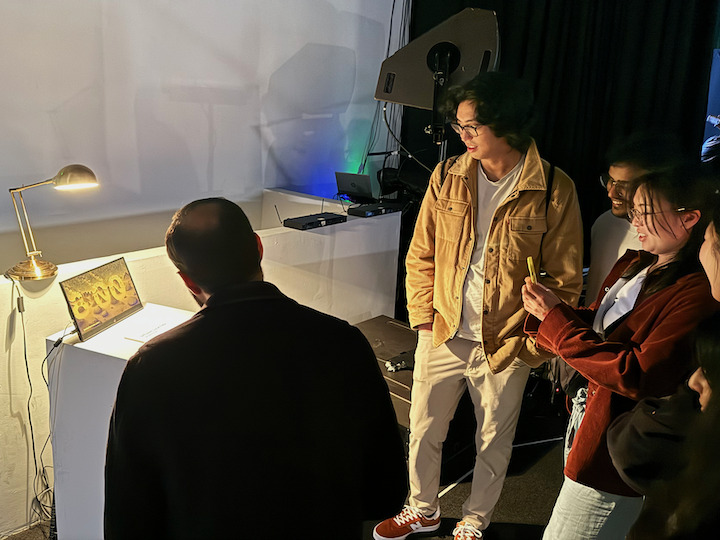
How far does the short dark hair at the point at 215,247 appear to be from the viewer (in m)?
0.97

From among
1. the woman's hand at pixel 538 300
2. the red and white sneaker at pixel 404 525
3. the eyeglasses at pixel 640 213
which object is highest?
the eyeglasses at pixel 640 213

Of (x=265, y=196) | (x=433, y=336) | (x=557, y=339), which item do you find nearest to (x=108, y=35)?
(x=265, y=196)

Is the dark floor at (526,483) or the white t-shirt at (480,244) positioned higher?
the white t-shirt at (480,244)

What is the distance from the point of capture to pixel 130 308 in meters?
2.03

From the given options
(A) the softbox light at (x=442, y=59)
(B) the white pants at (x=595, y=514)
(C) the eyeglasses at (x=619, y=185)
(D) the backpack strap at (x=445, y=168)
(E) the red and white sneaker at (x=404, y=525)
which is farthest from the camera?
(A) the softbox light at (x=442, y=59)

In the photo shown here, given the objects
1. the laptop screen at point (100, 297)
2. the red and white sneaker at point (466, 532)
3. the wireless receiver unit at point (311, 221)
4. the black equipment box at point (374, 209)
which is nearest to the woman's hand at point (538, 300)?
the red and white sneaker at point (466, 532)

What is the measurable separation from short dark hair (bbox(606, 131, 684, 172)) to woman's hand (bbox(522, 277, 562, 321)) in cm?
36

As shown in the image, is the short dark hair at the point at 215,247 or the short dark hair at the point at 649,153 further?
the short dark hair at the point at 649,153

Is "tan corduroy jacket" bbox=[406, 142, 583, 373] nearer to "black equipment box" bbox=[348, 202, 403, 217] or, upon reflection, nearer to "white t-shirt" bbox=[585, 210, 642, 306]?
"white t-shirt" bbox=[585, 210, 642, 306]

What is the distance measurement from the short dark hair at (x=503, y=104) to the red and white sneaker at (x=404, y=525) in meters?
1.31

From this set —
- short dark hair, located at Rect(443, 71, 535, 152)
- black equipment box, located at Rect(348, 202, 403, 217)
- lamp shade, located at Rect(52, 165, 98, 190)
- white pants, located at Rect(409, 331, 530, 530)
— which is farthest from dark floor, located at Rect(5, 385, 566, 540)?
short dark hair, located at Rect(443, 71, 535, 152)

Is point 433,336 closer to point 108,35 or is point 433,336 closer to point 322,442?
point 322,442

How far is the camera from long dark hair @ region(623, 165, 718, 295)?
127cm

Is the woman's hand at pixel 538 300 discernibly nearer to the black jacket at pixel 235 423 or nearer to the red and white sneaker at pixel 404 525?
the black jacket at pixel 235 423
